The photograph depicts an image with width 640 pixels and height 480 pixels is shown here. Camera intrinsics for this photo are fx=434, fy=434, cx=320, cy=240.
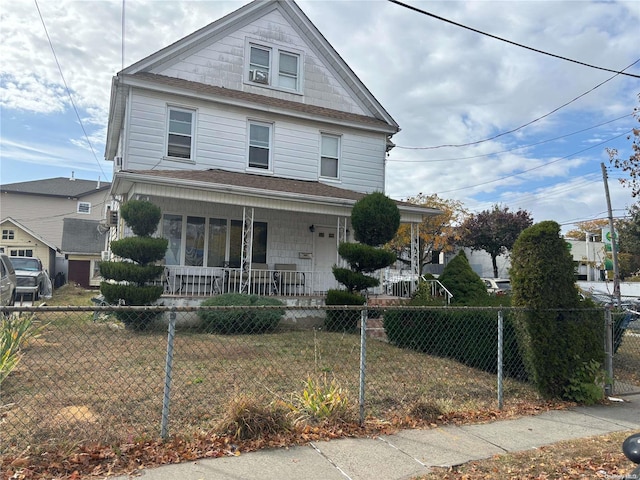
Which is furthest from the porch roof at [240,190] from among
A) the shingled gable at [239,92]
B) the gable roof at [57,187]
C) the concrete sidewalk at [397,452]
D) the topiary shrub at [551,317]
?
the gable roof at [57,187]

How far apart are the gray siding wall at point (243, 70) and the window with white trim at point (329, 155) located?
1232 mm

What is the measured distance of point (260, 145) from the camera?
543 inches

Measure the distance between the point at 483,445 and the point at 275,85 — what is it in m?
12.7

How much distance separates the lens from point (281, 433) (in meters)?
4.14

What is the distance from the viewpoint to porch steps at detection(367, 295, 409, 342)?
10580 mm

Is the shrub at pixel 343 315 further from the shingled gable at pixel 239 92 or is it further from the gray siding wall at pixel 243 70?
the gray siding wall at pixel 243 70

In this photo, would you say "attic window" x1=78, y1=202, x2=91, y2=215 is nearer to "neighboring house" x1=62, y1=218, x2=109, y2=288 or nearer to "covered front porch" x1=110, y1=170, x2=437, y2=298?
"neighboring house" x1=62, y1=218, x2=109, y2=288

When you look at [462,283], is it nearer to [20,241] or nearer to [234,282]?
[234,282]

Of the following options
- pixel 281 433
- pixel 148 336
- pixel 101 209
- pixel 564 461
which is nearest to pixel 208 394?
pixel 281 433

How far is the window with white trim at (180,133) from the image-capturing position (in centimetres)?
1261

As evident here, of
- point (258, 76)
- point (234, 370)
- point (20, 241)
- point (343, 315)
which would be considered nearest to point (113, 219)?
point (258, 76)

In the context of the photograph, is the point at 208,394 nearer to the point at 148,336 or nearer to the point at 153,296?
the point at 148,336

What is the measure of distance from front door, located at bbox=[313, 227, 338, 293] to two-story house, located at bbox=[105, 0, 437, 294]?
0.11 feet

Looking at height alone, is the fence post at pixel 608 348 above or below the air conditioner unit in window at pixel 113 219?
below
